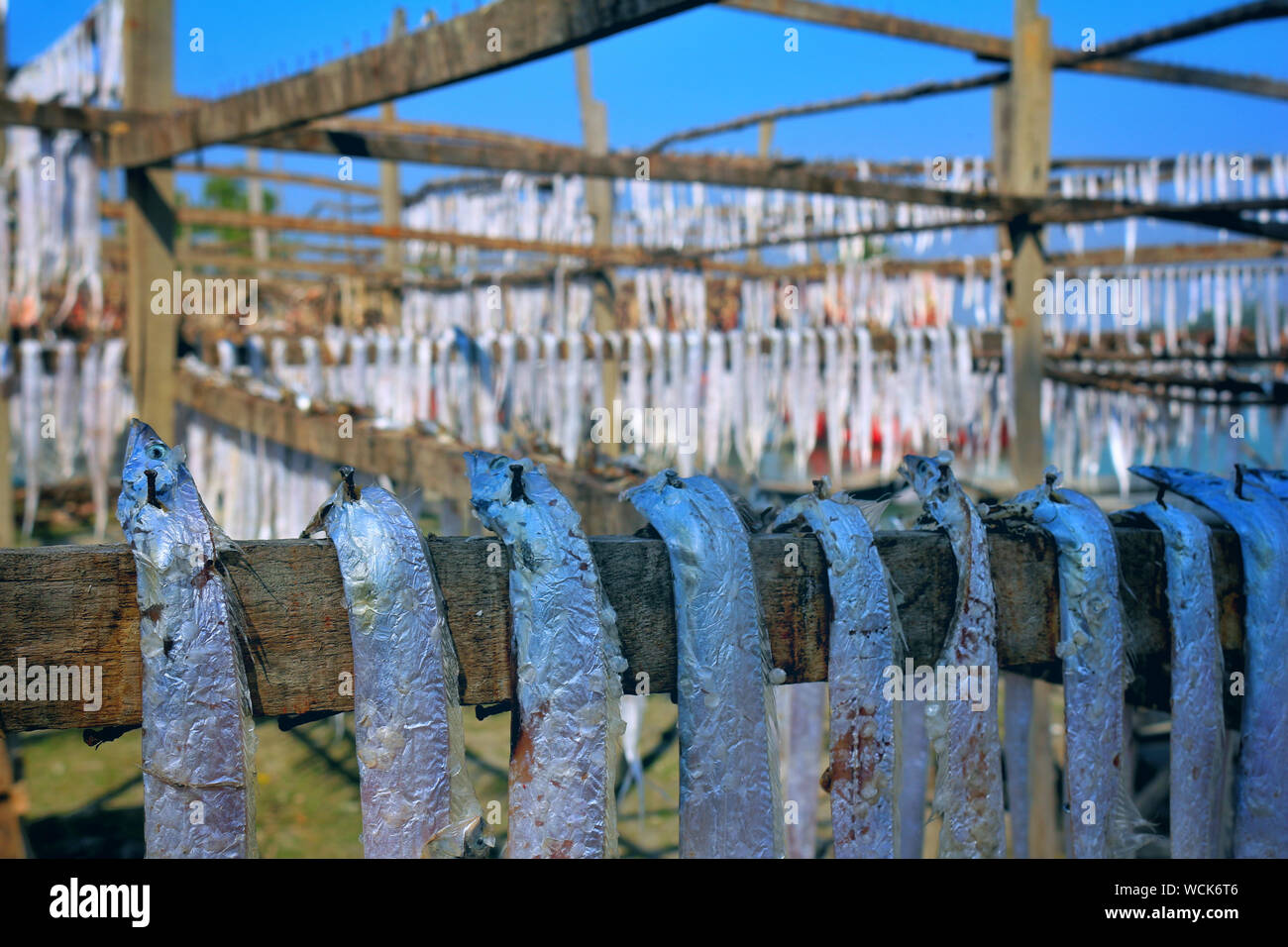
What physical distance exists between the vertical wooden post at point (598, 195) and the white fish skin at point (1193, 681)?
6.10m

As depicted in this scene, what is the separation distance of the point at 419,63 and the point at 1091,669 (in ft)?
8.58

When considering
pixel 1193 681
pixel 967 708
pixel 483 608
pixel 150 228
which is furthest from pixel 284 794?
pixel 1193 681

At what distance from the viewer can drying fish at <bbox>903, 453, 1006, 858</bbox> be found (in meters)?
1.42

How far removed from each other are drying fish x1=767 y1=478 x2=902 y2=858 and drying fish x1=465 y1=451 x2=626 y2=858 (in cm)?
37

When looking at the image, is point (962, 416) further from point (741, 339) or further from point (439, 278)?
point (439, 278)

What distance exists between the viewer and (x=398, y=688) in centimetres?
117

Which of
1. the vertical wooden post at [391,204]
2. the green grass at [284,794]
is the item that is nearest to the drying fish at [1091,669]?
the green grass at [284,794]

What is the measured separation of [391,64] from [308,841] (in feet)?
15.1

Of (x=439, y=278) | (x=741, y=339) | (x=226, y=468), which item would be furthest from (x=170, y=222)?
(x=439, y=278)

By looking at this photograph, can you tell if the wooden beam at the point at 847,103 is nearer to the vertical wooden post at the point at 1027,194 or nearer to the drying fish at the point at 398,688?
the vertical wooden post at the point at 1027,194

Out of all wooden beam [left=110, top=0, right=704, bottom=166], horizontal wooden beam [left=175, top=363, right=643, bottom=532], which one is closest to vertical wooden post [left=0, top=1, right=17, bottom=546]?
horizontal wooden beam [left=175, top=363, right=643, bottom=532]

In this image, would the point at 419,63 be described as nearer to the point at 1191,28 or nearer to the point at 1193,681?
the point at 1193,681

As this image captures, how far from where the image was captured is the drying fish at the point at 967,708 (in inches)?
55.7
